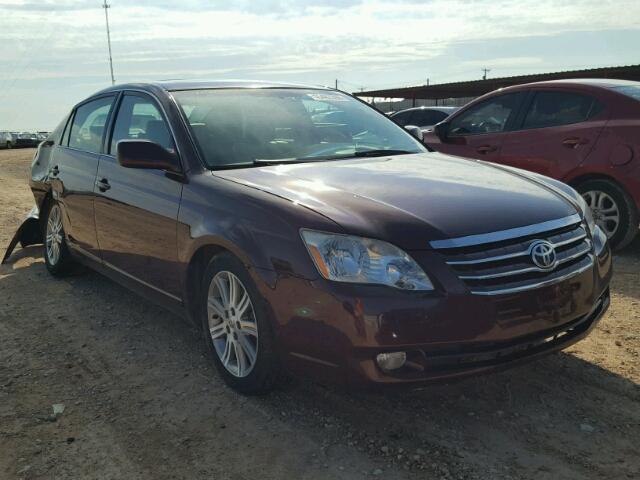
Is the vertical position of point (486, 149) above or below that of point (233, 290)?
above

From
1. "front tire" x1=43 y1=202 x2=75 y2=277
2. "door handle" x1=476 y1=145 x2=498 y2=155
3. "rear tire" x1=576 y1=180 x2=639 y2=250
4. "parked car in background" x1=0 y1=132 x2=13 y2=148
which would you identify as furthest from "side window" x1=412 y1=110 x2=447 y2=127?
"parked car in background" x1=0 y1=132 x2=13 y2=148

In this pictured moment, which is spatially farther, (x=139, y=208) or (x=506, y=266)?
(x=139, y=208)

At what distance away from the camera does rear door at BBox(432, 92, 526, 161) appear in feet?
22.1

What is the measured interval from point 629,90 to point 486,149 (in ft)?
4.90

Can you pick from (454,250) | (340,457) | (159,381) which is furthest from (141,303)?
(454,250)

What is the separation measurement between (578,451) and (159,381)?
2203 mm

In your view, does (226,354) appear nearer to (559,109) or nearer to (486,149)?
(486,149)

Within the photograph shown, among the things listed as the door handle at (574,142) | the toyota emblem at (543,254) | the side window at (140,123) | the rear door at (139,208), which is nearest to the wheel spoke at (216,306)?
the rear door at (139,208)

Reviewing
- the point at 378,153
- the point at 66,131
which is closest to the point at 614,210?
the point at 378,153

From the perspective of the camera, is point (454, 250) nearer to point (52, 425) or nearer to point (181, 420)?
point (181, 420)

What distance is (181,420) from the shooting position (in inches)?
121

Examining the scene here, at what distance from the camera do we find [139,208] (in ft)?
12.9

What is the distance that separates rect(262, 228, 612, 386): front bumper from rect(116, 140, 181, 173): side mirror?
4.02 feet

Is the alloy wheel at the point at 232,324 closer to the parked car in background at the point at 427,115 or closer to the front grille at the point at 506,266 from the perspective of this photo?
the front grille at the point at 506,266
